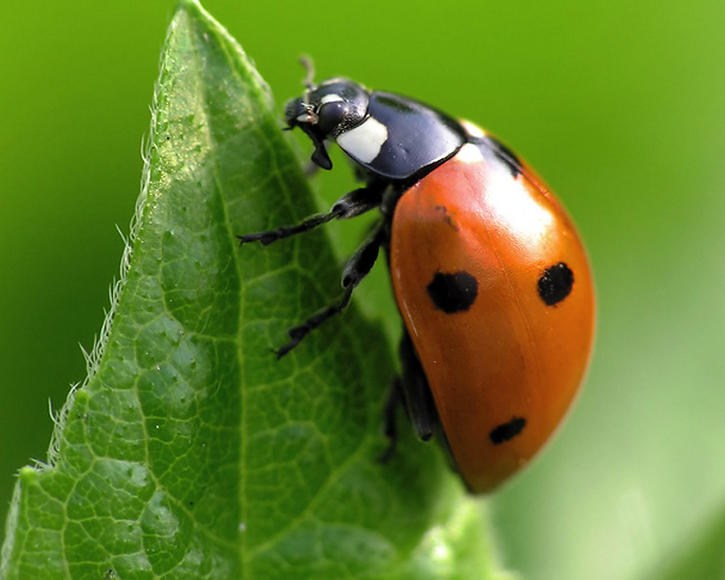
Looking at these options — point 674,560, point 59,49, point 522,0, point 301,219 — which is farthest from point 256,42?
point 674,560

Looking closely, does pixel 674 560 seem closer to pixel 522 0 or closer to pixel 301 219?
pixel 301 219

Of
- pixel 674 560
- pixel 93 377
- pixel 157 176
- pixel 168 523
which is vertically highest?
pixel 157 176

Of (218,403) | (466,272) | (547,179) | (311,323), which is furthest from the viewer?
(547,179)

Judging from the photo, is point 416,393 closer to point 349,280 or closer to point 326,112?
point 349,280

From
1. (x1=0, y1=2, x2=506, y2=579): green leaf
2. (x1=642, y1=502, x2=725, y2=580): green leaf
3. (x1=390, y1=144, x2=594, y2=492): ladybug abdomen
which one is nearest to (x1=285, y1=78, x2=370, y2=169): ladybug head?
(x1=390, y1=144, x2=594, y2=492): ladybug abdomen

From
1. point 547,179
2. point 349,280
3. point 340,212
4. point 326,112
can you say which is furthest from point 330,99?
point 547,179

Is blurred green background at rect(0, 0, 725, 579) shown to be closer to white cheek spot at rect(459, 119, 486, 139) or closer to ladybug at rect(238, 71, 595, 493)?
ladybug at rect(238, 71, 595, 493)
